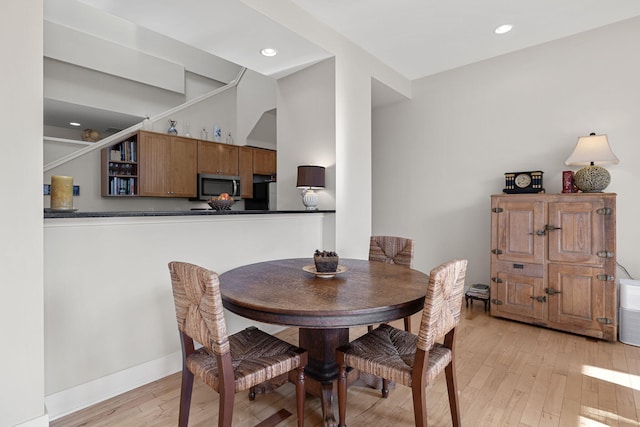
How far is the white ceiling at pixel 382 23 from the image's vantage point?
248 cm

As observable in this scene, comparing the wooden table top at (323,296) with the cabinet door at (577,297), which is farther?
the cabinet door at (577,297)

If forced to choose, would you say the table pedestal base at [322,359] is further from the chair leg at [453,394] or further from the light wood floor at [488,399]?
the chair leg at [453,394]

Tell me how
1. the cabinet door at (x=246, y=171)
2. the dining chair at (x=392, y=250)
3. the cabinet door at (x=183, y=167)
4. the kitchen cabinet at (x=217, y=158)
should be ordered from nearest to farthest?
the dining chair at (x=392, y=250) → the cabinet door at (x=183, y=167) → the kitchen cabinet at (x=217, y=158) → the cabinet door at (x=246, y=171)

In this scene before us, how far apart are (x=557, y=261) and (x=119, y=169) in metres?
5.44

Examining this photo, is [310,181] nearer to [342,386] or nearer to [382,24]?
[382,24]

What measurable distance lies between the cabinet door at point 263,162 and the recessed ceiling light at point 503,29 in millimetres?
4045

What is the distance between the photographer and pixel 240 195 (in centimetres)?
572

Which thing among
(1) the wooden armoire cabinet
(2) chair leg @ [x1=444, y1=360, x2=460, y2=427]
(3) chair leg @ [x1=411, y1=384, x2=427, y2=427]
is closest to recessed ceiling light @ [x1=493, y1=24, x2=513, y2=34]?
(1) the wooden armoire cabinet

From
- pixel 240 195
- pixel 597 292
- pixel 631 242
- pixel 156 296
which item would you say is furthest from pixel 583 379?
pixel 240 195

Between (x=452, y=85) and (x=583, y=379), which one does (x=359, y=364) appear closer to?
(x=583, y=379)

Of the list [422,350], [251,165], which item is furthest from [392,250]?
[251,165]

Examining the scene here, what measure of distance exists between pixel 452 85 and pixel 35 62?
12.7 feet

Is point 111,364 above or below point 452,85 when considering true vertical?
below

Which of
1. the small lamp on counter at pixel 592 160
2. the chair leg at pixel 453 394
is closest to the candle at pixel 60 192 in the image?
the chair leg at pixel 453 394
